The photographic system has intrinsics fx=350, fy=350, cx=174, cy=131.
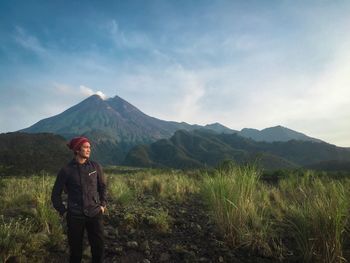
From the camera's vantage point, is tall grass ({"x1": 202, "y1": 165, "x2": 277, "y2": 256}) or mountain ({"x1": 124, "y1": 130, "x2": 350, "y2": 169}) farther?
mountain ({"x1": 124, "y1": 130, "x2": 350, "y2": 169})

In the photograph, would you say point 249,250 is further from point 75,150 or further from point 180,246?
point 75,150

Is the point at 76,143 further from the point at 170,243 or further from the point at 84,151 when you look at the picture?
the point at 170,243

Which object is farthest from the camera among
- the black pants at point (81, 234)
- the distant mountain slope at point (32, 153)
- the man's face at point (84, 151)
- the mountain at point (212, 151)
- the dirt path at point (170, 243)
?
the mountain at point (212, 151)

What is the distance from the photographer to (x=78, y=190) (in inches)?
167

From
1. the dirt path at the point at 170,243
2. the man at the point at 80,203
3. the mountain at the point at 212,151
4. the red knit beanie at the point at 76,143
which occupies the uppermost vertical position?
the mountain at the point at 212,151

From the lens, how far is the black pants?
416 centimetres

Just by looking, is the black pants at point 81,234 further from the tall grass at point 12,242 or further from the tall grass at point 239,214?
the tall grass at point 239,214

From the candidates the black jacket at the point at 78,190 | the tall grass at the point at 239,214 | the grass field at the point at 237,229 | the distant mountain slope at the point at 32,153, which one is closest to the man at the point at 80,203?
the black jacket at the point at 78,190

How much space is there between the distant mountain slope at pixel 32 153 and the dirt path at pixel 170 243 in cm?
2879

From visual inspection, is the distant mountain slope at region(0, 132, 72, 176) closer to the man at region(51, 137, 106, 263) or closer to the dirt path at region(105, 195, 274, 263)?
the dirt path at region(105, 195, 274, 263)

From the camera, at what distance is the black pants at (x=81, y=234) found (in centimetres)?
416

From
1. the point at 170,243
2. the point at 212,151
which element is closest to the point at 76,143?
the point at 170,243

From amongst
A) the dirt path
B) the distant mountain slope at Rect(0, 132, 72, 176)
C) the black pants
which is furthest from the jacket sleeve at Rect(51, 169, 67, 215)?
the distant mountain slope at Rect(0, 132, 72, 176)

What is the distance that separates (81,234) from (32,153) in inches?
2014
